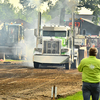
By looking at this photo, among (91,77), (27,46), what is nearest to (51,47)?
(27,46)

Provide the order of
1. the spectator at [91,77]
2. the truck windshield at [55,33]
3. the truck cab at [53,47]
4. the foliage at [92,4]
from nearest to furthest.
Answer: the spectator at [91,77]
the truck cab at [53,47]
the truck windshield at [55,33]
the foliage at [92,4]

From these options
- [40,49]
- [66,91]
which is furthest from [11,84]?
[40,49]

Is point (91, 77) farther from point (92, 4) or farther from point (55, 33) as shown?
point (92, 4)

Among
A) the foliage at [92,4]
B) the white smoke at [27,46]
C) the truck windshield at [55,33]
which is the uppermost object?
the foliage at [92,4]

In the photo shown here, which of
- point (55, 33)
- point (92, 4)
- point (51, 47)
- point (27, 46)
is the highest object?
point (92, 4)

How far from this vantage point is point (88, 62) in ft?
21.0

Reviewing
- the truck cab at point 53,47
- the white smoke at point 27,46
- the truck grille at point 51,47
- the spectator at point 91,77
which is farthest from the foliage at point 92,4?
the spectator at point 91,77

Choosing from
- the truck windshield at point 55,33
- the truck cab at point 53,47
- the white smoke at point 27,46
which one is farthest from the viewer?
the white smoke at point 27,46

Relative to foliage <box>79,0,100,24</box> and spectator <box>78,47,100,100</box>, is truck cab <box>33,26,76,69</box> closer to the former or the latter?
spectator <box>78,47,100,100</box>

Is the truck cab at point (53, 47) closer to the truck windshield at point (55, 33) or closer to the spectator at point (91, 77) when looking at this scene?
the truck windshield at point (55, 33)

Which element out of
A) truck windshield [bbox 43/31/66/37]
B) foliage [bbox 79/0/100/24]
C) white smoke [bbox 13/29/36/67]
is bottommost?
white smoke [bbox 13/29/36/67]

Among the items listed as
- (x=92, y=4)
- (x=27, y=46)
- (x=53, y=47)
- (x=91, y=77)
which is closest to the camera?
(x=91, y=77)

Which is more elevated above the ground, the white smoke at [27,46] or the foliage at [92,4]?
A: the foliage at [92,4]

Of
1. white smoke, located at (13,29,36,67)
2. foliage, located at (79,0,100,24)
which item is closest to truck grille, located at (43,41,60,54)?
white smoke, located at (13,29,36,67)
